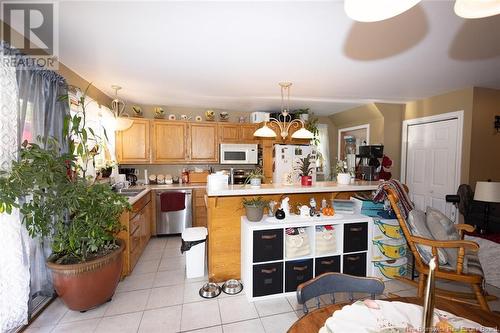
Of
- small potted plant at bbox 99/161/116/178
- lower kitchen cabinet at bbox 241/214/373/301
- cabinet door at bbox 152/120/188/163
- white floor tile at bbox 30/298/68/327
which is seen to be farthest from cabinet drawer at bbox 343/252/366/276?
small potted plant at bbox 99/161/116/178

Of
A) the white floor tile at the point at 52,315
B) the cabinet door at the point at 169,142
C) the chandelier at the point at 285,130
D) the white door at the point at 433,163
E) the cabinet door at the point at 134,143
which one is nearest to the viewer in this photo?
the white floor tile at the point at 52,315

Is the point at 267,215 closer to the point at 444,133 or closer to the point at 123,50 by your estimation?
the point at 123,50

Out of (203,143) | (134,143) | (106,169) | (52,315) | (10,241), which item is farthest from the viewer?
(203,143)

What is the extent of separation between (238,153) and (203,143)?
0.74 meters

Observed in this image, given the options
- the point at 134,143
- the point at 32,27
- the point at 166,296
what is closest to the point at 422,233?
the point at 166,296

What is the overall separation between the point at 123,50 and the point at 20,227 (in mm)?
1753

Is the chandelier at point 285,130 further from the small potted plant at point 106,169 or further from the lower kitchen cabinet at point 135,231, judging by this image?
the small potted plant at point 106,169

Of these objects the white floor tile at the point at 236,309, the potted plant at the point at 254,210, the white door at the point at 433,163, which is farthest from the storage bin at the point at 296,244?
the white door at the point at 433,163

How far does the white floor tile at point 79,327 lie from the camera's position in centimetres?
181

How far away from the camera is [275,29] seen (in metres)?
1.78

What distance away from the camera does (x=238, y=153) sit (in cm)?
453

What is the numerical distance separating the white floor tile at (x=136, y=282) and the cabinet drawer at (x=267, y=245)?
4.32 ft

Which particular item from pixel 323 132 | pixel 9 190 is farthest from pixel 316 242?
pixel 323 132

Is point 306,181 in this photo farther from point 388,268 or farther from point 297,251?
point 388,268
